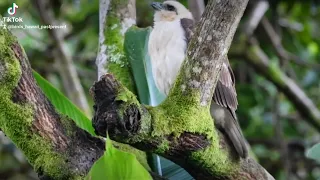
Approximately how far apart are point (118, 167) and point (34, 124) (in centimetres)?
32

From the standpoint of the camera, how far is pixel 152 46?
6.52 ft

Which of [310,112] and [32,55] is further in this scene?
[32,55]

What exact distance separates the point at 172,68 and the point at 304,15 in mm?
1889

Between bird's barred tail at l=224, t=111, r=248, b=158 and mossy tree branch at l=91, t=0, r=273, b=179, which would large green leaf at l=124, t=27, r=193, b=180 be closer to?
bird's barred tail at l=224, t=111, r=248, b=158

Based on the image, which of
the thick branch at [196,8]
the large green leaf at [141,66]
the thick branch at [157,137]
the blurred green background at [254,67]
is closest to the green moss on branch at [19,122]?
the thick branch at [157,137]

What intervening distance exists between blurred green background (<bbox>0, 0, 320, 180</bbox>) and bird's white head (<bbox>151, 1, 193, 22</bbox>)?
1102mm

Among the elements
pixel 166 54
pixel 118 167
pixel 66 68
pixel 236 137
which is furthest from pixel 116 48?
pixel 66 68

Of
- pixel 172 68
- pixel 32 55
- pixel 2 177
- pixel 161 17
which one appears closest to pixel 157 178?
pixel 172 68

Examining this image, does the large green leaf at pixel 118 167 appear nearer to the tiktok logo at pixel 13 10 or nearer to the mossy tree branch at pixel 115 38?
the mossy tree branch at pixel 115 38

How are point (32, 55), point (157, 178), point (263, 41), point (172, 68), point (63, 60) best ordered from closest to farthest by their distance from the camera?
point (157, 178) → point (172, 68) → point (63, 60) → point (32, 55) → point (263, 41)

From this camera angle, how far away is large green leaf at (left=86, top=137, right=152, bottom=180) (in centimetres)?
111

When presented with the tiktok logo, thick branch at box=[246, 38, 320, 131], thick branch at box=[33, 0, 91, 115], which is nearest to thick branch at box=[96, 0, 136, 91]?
the tiktok logo

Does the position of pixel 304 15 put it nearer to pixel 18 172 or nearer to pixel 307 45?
pixel 307 45

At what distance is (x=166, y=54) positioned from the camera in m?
1.97
